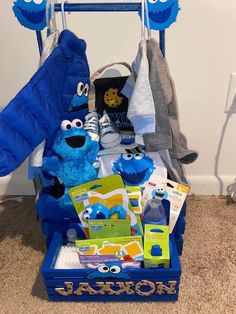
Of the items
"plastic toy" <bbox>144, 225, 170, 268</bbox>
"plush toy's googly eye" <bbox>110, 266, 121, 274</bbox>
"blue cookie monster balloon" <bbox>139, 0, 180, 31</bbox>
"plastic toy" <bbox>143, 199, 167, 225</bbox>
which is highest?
"blue cookie monster balloon" <bbox>139, 0, 180, 31</bbox>

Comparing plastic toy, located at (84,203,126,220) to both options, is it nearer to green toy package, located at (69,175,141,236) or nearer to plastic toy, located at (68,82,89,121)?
Answer: green toy package, located at (69,175,141,236)

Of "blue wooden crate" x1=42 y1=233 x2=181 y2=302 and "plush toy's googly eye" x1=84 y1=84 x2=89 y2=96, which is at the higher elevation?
"plush toy's googly eye" x1=84 y1=84 x2=89 y2=96

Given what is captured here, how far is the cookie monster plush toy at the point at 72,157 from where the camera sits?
0.98 m

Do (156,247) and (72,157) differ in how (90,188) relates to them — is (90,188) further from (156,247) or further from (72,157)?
(156,247)

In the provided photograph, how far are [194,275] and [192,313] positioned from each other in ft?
0.42

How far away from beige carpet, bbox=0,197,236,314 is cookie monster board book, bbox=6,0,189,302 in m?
0.03

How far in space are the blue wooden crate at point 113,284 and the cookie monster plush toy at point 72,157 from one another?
0.18 meters

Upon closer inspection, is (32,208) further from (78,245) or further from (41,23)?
(41,23)

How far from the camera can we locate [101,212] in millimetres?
942

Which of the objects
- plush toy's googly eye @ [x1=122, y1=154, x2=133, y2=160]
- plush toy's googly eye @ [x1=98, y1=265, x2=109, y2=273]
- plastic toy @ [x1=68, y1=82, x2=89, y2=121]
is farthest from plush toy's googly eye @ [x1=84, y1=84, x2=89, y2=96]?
plush toy's googly eye @ [x1=98, y1=265, x2=109, y2=273]

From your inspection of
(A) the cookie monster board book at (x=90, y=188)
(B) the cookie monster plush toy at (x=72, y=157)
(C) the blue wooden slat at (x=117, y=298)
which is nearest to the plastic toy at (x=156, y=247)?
(A) the cookie monster board book at (x=90, y=188)

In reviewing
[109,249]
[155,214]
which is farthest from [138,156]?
[109,249]

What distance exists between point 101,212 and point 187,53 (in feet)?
2.00

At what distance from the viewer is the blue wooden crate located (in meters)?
0.92
